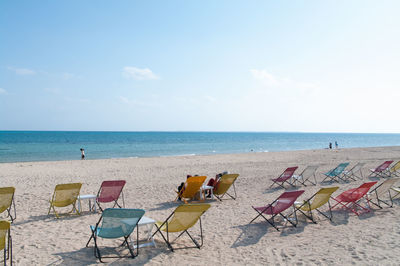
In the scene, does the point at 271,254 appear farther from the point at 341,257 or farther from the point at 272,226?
the point at 272,226

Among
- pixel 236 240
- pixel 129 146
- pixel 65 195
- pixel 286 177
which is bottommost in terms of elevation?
pixel 129 146

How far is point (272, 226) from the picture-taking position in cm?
586

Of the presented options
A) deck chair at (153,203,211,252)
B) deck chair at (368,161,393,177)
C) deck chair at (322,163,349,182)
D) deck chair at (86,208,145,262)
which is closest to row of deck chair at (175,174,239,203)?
deck chair at (153,203,211,252)

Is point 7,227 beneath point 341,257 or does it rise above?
above

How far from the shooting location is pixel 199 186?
788 centimetres

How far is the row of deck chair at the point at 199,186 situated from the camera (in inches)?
310

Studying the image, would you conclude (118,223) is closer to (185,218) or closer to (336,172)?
(185,218)

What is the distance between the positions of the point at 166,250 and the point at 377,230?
3.57 metres

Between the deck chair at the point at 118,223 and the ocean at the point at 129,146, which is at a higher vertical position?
the deck chair at the point at 118,223

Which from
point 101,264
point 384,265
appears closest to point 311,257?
point 384,265

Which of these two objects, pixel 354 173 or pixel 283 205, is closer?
pixel 283 205

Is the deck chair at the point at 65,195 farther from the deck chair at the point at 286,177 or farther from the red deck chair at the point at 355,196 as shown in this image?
the deck chair at the point at 286,177

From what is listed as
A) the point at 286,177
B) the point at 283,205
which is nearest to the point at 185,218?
the point at 283,205

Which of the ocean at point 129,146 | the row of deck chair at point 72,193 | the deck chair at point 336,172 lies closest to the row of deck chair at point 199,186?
the row of deck chair at point 72,193
